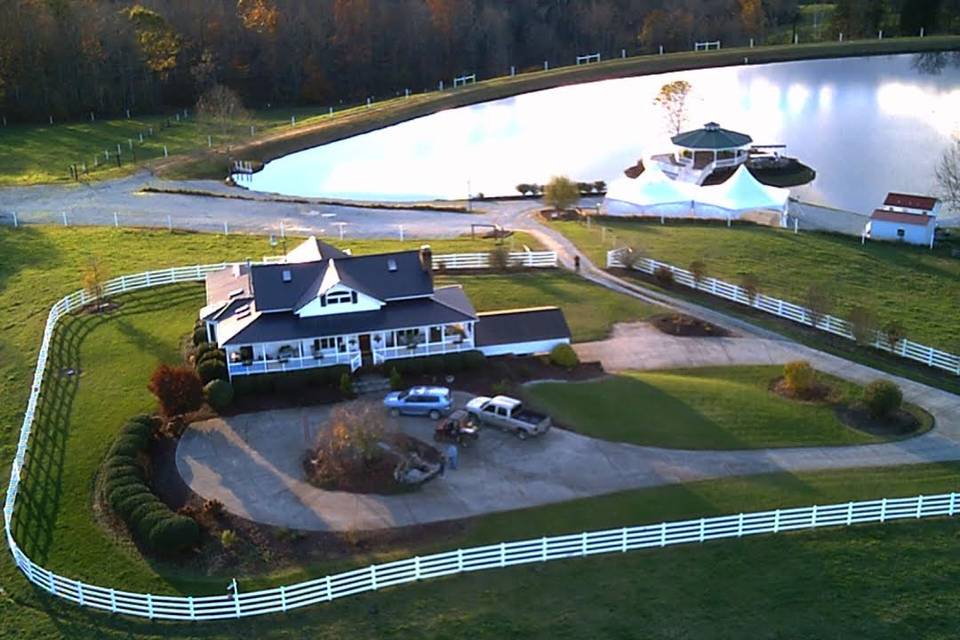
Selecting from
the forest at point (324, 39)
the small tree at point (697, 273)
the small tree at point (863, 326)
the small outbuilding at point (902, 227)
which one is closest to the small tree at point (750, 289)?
the small tree at point (697, 273)

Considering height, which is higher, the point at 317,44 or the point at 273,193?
the point at 317,44

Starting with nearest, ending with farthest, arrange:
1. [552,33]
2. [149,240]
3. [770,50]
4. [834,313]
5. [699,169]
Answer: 1. [834,313]
2. [149,240]
3. [699,169]
4. [770,50]
5. [552,33]

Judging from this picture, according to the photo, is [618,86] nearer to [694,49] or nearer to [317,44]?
[694,49]

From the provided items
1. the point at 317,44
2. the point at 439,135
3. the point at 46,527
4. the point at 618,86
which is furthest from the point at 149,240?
the point at 618,86

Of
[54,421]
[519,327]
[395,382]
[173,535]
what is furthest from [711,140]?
[173,535]

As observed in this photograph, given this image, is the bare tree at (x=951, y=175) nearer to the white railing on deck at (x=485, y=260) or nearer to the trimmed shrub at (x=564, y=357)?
the white railing on deck at (x=485, y=260)

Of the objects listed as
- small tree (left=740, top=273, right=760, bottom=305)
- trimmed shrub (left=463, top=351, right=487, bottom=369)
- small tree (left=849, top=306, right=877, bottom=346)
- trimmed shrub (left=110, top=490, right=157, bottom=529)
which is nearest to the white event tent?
small tree (left=740, top=273, right=760, bottom=305)

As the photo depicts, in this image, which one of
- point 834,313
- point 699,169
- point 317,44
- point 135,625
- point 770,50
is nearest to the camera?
point 135,625

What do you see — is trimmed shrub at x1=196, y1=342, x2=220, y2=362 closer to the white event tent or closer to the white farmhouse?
the white farmhouse
